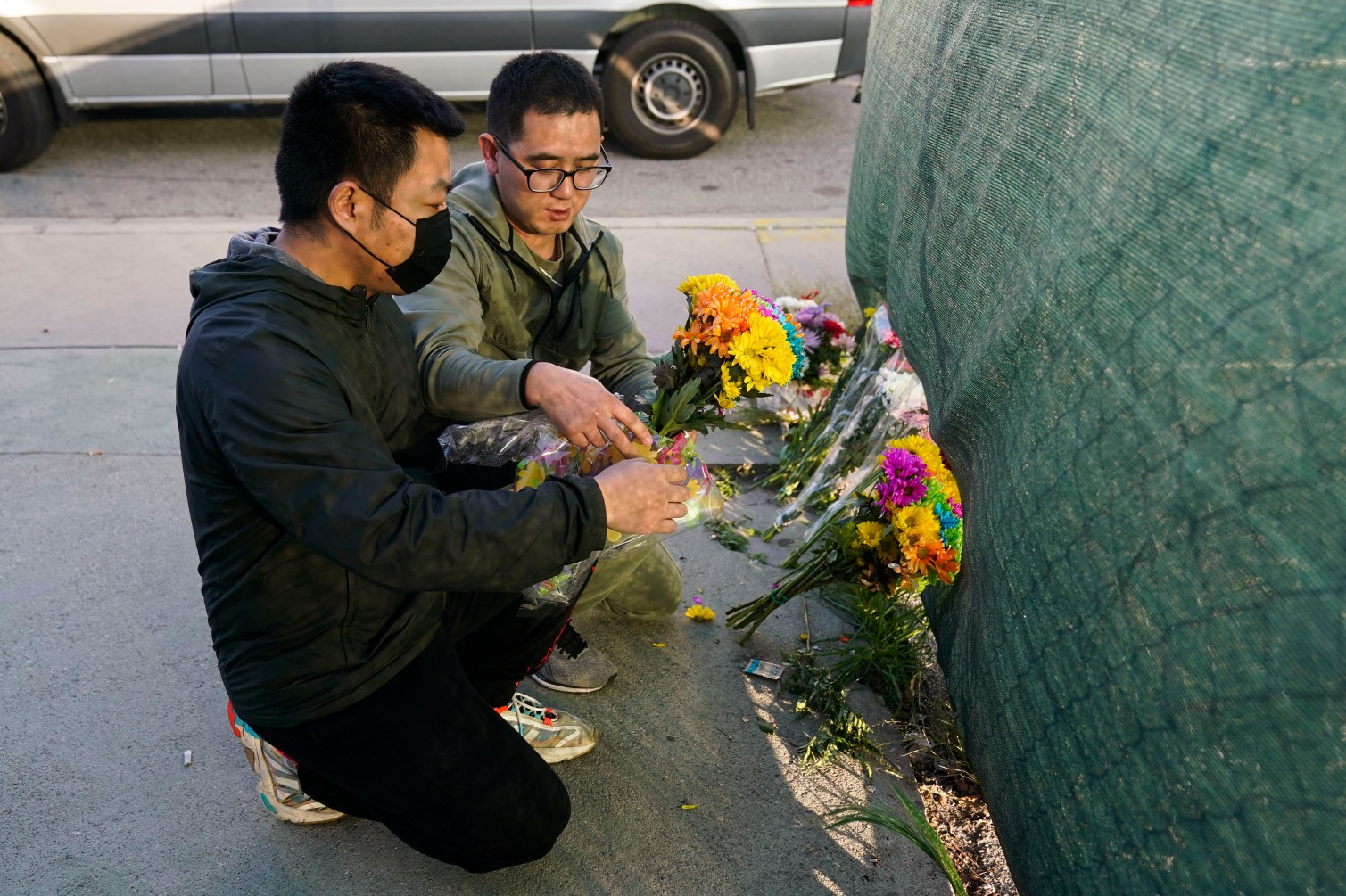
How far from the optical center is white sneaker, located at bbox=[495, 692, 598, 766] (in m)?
2.52

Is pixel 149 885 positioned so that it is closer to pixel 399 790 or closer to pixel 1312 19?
pixel 399 790

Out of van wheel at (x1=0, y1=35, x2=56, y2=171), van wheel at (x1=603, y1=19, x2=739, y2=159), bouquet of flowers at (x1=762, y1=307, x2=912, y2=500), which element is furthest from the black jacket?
van wheel at (x1=0, y1=35, x2=56, y2=171)

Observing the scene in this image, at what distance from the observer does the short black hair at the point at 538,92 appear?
2.59 metres

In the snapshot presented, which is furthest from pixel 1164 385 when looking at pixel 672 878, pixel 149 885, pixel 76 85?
pixel 76 85

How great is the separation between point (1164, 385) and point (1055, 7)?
28.8 inches

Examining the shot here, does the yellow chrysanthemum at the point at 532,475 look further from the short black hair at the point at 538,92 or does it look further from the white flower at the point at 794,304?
the white flower at the point at 794,304

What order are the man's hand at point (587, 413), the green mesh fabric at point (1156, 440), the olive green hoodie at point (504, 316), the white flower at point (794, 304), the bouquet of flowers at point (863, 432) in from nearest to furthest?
the green mesh fabric at point (1156, 440), the man's hand at point (587, 413), the olive green hoodie at point (504, 316), the bouquet of flowers at point (863, 432), the white flower at point (794, 304)

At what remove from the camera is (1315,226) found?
1092 mm

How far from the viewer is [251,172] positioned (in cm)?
693

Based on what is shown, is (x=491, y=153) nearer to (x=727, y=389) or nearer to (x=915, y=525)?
(x=727, y=389)

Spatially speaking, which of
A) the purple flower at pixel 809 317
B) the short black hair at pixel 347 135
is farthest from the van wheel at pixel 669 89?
the short black hair at pixel 347 135

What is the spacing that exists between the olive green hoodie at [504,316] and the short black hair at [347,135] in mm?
507

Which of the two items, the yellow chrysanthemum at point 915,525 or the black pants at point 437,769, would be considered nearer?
the black pants at point 437,769

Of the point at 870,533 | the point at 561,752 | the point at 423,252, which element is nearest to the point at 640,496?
the point at 423,252
